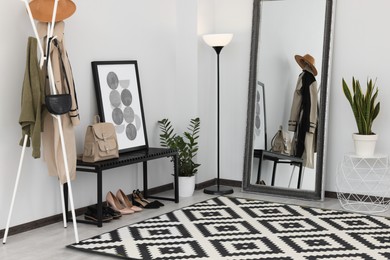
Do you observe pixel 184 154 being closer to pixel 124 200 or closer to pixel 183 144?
pixel 183 144

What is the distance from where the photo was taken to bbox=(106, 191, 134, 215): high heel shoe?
4.93 m

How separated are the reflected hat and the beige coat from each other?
86.5 inches

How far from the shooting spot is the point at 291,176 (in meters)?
5.63

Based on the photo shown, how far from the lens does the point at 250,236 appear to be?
14.0ft

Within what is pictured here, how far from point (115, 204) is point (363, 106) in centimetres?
219

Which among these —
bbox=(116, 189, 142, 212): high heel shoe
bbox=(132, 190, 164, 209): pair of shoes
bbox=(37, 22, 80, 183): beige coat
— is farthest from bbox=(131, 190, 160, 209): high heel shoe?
bbox=(37, 22, 80, 183): beige coat

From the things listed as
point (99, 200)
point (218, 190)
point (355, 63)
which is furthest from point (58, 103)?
point (355, 63)

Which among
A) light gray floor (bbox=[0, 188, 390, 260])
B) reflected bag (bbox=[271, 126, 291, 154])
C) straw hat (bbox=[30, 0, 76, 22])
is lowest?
light gray floor (bbox=[0, 188, 390, 260])

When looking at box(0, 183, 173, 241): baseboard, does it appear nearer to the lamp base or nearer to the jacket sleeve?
the lamp base

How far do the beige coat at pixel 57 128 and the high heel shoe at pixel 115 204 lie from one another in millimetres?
Result: 620

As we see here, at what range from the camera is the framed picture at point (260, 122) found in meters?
5.78

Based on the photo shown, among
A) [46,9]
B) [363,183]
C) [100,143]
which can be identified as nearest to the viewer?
[46,9]

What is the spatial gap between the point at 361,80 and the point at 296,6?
0.89 meters

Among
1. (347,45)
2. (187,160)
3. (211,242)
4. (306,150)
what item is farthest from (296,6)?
(211,242)
